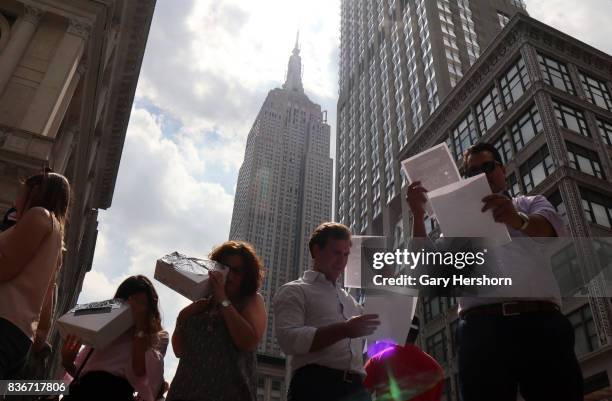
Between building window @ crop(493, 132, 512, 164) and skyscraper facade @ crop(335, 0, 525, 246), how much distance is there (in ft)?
45.9

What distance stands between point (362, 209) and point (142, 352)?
2279 inches

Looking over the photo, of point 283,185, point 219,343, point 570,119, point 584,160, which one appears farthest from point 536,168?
point 283,185

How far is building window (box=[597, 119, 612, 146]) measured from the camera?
30950 millimetres

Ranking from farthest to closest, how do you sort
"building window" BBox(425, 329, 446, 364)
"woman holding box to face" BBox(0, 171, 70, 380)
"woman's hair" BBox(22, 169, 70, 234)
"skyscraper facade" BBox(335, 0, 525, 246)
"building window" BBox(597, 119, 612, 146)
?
1. "skyscraper facade" BBox(335, 0, 525, 246)
2. "building window" BBox(425, 329, 446, 364)
3. "building window" BBox(597, 119, 612, 146)
4. "woman's hair" BBox(22, 169, 70, 234)
5. "woman holding box to face" BBox(0, 171, 70, 380)

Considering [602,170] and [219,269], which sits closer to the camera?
[219,269]

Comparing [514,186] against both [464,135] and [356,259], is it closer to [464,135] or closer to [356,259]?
[464,135]

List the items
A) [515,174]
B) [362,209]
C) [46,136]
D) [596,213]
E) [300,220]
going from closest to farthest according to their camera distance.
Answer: [46,136] → [596,213] → [515,174] → [362,209] → [300,220]

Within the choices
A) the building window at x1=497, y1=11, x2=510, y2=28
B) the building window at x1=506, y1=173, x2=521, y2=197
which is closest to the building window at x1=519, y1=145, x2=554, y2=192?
the building window at x1=506, y1=173, x2=521, y2=197

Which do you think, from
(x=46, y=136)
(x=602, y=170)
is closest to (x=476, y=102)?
(x=602, y=170)

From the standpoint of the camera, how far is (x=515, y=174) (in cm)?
3122

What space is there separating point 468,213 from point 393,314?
0.82 meters

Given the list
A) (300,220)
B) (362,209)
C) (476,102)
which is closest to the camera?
(476,102)

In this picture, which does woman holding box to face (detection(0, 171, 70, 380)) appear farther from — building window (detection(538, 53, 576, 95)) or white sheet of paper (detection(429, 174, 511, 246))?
building window (detection(538, 53, 576, 95))

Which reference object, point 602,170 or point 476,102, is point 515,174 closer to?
point 602,170
